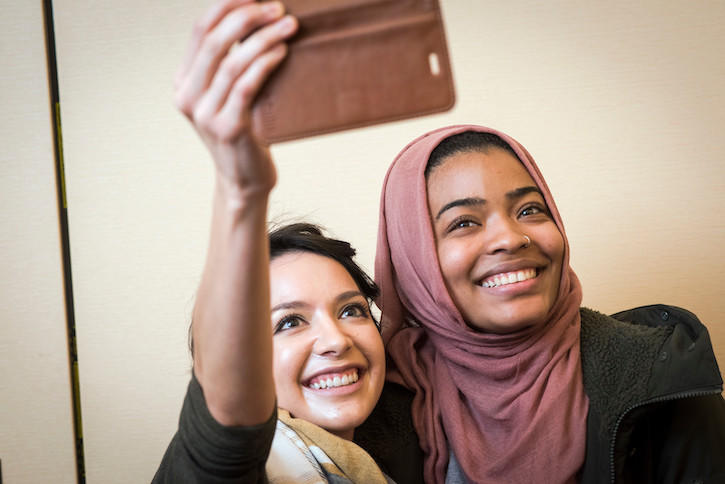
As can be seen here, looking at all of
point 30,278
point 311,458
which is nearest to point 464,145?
point 311,458

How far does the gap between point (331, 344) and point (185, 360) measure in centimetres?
110

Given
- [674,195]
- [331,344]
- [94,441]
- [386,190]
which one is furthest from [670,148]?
[94,441]

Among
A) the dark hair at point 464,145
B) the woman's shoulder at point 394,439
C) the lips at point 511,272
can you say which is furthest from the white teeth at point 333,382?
the dark hair at point 464,145

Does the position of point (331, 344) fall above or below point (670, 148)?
below

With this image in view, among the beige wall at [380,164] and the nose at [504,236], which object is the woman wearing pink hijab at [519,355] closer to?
the nose at [504,236]

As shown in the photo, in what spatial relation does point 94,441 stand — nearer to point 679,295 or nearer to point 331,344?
point 331,344

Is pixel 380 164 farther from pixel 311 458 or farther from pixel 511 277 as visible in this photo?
pixel 311 458

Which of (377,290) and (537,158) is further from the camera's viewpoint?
(537,158)

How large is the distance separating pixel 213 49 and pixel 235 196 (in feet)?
0.51

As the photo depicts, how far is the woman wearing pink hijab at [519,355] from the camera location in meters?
1.33

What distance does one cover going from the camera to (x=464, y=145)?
4.83ft

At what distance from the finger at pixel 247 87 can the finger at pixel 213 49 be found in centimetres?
3

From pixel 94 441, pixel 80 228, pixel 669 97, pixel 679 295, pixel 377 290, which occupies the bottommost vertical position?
pixel 94 441

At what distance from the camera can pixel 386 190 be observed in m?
1.59
